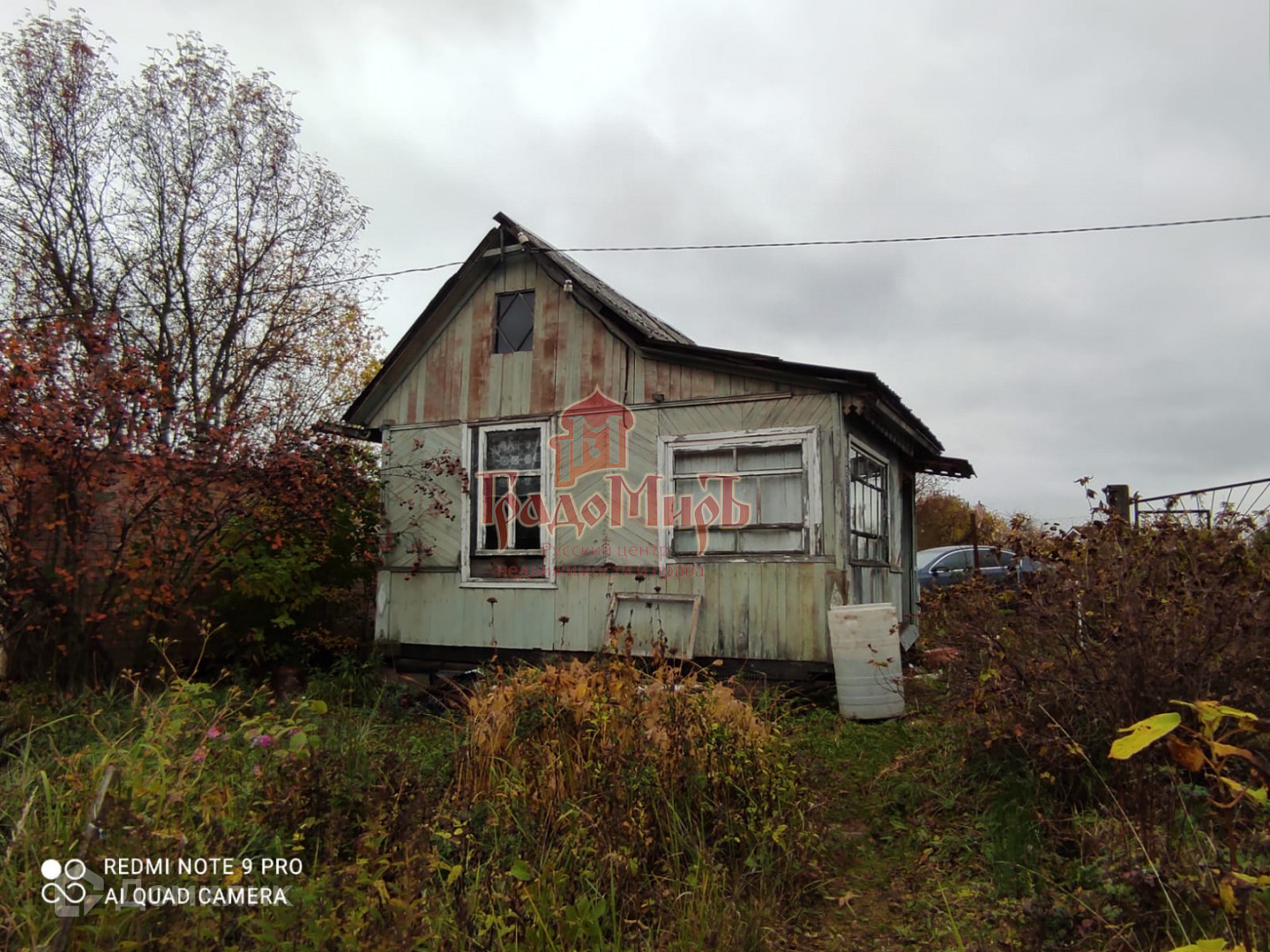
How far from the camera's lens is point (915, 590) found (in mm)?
12609

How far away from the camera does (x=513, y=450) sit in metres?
9.70

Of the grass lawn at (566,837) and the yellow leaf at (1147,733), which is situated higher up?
the yellow leaf at (1147,733)

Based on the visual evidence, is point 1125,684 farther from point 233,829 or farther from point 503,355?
point 503,355

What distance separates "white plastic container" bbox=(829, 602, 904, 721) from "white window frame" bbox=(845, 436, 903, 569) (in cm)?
85

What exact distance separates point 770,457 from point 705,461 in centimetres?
69

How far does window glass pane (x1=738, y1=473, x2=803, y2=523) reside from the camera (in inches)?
324

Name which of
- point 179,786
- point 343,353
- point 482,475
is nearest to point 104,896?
point 179,786

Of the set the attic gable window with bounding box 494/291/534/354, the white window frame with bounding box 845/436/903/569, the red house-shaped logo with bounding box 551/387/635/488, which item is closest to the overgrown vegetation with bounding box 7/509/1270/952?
the white window frame with bounding box 845/436/903/569

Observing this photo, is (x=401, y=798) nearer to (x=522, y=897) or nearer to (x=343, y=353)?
(x=522, y=897)

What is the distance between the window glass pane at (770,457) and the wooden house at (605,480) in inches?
0.8

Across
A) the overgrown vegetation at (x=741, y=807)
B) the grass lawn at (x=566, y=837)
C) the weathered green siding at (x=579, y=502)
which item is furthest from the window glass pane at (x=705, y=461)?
the grass lawn at (x=566, y=837)

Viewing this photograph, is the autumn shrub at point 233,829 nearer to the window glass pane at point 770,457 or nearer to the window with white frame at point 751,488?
the window with white frame at point 751,488

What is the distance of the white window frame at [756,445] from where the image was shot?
26.5ft

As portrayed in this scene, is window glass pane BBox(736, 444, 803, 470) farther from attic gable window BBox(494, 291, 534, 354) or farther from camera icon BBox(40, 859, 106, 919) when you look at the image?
camera icon BBox(40, 859, 106, 919)
